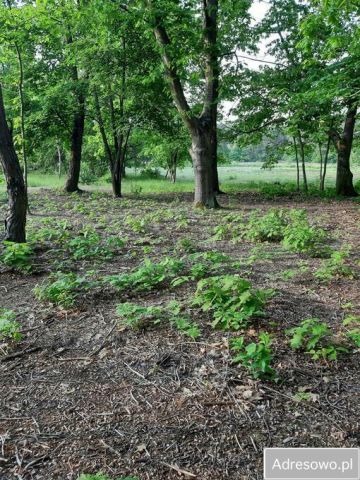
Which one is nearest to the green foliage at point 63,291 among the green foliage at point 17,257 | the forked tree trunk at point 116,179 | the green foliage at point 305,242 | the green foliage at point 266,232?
the green foliage at point 17,257

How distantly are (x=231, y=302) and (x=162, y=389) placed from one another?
1.18 metres

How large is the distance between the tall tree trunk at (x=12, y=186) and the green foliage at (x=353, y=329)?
15.7 ft

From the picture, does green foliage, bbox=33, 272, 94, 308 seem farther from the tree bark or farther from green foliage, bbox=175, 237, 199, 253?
the tree bark

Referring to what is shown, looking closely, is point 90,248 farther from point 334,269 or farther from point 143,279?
point 334,269

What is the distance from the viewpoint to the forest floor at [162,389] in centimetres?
207

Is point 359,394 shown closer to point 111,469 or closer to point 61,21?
point 111,469

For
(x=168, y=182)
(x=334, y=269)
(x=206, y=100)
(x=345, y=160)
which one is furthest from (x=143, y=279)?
(x=168, y=182)

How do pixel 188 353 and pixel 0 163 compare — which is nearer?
pixel 188 353

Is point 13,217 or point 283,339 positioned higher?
point 13,217

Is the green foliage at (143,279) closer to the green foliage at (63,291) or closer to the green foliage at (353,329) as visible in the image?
the green foliage at (63,291)

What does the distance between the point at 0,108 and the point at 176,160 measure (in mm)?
22487

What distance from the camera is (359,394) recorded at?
249 centimetres

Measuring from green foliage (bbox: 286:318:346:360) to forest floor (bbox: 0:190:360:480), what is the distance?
2.5 inches

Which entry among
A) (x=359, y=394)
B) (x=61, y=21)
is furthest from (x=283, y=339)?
(x=61, y=21)
